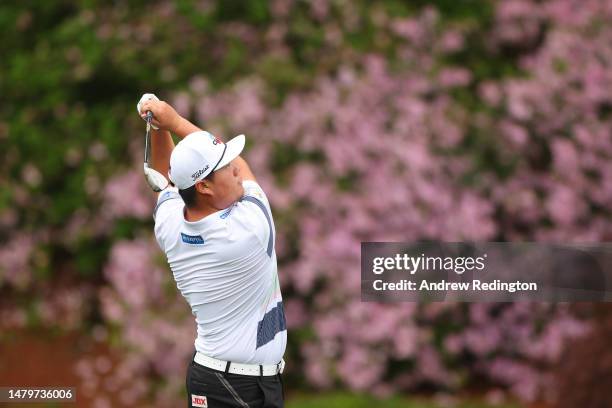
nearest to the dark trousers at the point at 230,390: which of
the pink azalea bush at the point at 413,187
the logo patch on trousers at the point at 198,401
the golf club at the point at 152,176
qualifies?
the logo patch on trousers at the point at 198,401

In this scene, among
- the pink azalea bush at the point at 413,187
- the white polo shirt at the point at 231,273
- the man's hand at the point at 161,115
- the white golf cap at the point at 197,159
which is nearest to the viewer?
the white golf cap at the point at 197,159

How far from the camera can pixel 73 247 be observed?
38.4ft

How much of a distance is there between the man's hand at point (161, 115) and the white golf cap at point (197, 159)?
377 millimetres

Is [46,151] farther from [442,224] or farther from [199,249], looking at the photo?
[199,249]

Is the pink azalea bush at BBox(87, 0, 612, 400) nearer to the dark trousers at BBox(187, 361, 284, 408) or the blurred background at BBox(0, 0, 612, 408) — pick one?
the blurred background at BBox(0, 0, 612, 408)

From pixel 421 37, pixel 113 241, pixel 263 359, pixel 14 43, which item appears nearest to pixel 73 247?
pixel 113 241

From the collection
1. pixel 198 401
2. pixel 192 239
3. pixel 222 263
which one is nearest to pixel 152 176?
pixel 192 239

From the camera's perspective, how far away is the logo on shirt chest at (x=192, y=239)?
495cm

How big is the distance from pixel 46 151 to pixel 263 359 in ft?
21.9

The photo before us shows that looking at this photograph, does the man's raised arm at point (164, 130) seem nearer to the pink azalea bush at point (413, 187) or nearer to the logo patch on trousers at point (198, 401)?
the logo patch on trousers at point (198, 401)

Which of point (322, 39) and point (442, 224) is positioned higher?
point (322, 39)

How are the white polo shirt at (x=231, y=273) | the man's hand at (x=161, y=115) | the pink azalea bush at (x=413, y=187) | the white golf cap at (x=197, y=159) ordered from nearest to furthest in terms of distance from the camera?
the white golf cap at (x=197, y=159), the white polo shirt at (x=231, y=273), the man's hand at (x=161, y=115), the pink azalea bush at (x=413, y=187)

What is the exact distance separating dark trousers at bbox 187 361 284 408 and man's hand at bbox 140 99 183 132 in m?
1.14

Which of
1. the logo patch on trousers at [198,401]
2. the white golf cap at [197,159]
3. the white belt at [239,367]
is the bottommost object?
the logo patch on trousers at [198,401]
